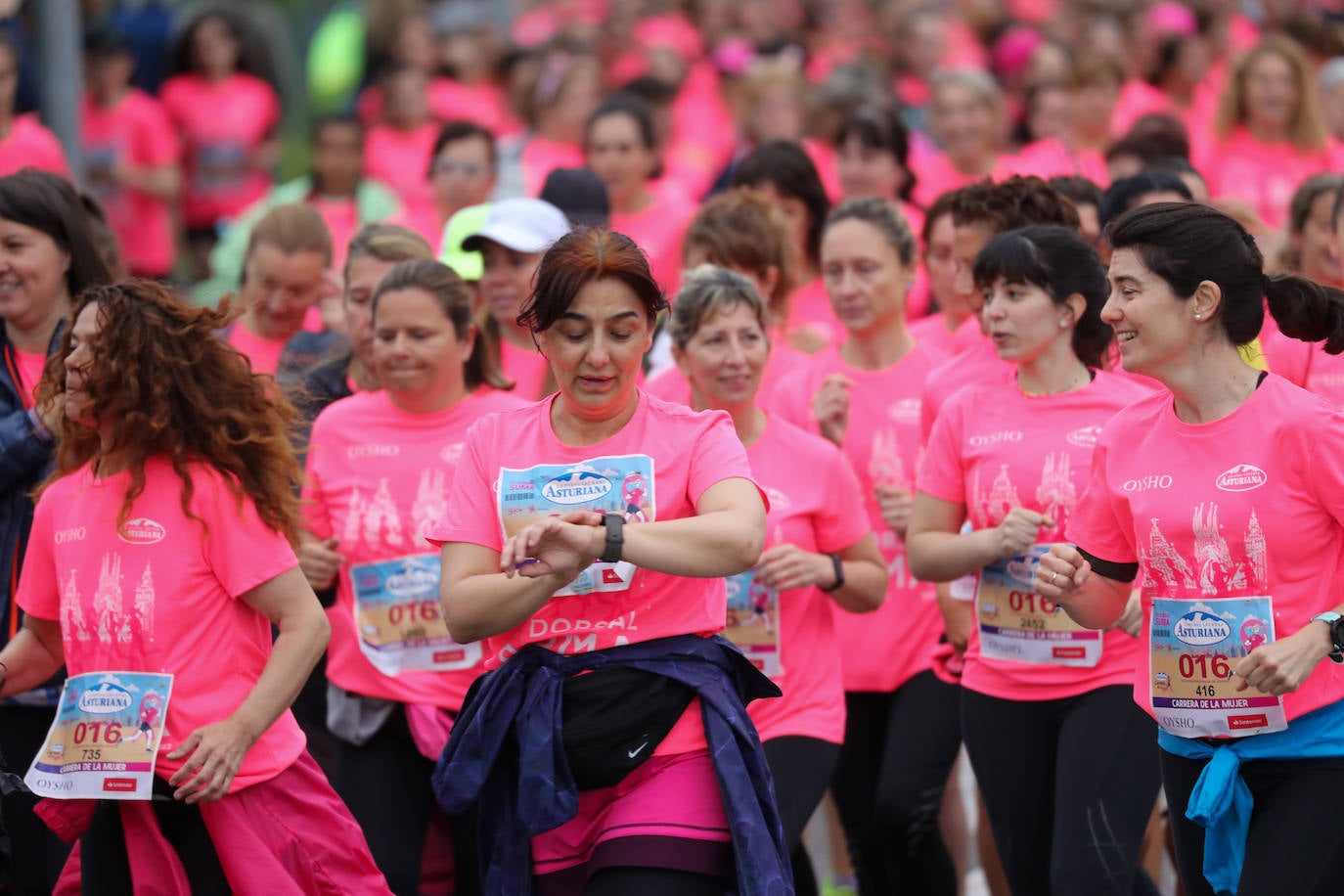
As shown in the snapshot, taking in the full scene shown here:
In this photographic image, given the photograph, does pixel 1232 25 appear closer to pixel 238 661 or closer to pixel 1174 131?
pixel 1174 131

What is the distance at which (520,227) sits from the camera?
6.65m

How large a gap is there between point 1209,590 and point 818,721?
4.87ft

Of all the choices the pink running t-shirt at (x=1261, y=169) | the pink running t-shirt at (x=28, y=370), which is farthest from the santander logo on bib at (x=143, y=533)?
the pink running t-shirt at (x=1261, y=169)

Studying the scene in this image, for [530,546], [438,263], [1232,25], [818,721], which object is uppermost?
[1232,25]

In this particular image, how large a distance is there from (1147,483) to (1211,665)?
1.44 feet

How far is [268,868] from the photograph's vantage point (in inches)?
171

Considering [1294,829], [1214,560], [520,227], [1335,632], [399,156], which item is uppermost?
[399,156]

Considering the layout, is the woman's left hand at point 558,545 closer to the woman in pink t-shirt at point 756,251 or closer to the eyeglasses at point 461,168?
the woman in pink t-shirt at point 756,251

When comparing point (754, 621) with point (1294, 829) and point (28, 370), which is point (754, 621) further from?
point (28, 370)

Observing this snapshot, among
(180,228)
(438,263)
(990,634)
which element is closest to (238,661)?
(438,263)

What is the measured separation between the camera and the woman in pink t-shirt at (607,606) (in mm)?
3984

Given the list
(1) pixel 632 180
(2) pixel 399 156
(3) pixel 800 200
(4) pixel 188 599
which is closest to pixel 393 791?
(4) pixel 188 599

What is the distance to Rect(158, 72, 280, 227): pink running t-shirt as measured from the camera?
12.2 m

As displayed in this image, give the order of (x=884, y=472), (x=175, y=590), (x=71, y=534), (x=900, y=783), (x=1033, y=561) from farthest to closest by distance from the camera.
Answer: (x=884, y=472)
(x=900, y=783)
(x=1033, y=561)
(x=71, y=534)
(x=175, y=590)
